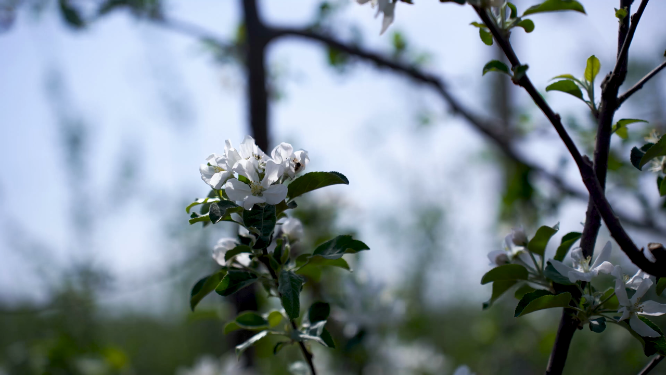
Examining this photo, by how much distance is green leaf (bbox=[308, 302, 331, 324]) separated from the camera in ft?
2.37

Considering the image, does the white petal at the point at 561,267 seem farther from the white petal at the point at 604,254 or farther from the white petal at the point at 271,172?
the white petal at the point at 271,172

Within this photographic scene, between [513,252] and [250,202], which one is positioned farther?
[513,252]

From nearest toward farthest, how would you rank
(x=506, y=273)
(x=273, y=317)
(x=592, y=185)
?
(x=592, y=185) → (x=506, y=273) → (x=273, y=317)

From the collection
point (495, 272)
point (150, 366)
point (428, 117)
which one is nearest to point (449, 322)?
point (150, 366)

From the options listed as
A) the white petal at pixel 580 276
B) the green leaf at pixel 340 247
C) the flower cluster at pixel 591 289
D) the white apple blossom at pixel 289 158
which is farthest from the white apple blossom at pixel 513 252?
the white apple blossom at pixel 289 158

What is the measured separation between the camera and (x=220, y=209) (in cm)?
57

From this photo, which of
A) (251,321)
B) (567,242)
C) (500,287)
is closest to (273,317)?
(251,321)

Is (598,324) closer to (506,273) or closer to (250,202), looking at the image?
(506,273)

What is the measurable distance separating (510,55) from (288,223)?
422 mm

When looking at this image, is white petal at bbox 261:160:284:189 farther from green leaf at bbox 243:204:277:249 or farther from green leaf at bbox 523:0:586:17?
green leaf at bbox 523:0:586:17

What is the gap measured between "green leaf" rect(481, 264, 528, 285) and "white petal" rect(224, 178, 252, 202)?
36cm

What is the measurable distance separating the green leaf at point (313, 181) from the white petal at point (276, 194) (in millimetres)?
40

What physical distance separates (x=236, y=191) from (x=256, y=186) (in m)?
0.03

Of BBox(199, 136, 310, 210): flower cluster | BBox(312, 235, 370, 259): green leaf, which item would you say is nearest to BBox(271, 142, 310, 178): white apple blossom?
BBox(199, 136, 310, 210): flower cluster
